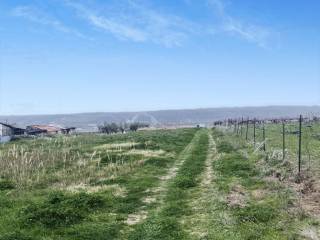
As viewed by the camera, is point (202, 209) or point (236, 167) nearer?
point (202, 209)

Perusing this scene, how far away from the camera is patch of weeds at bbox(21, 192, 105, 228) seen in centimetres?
1625

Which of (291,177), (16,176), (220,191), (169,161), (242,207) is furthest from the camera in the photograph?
(169,161)

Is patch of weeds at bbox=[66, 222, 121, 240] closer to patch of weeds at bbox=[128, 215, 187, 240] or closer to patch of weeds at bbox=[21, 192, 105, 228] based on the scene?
patch of weeds at bbox=[128, 215, 187, 240]

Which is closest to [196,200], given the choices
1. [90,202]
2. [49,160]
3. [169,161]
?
[90,202]

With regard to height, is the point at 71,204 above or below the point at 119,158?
above

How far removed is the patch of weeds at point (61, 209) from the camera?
16.2 meters

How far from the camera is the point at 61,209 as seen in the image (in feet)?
56.0

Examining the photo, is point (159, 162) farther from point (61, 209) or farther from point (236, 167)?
point (61, 209)

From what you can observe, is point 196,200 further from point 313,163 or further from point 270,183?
point 313,163

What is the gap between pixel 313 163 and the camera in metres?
27.5

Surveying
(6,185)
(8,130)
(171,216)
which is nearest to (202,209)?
(171,216)

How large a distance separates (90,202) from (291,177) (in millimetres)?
9897

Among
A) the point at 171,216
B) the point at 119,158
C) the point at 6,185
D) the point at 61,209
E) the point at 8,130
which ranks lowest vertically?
the point at 8,130

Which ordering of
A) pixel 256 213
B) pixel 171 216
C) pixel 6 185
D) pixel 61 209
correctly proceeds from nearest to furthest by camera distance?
pixel 256 213, pixel 171 216, pixel 61 209, pixel 6 185
